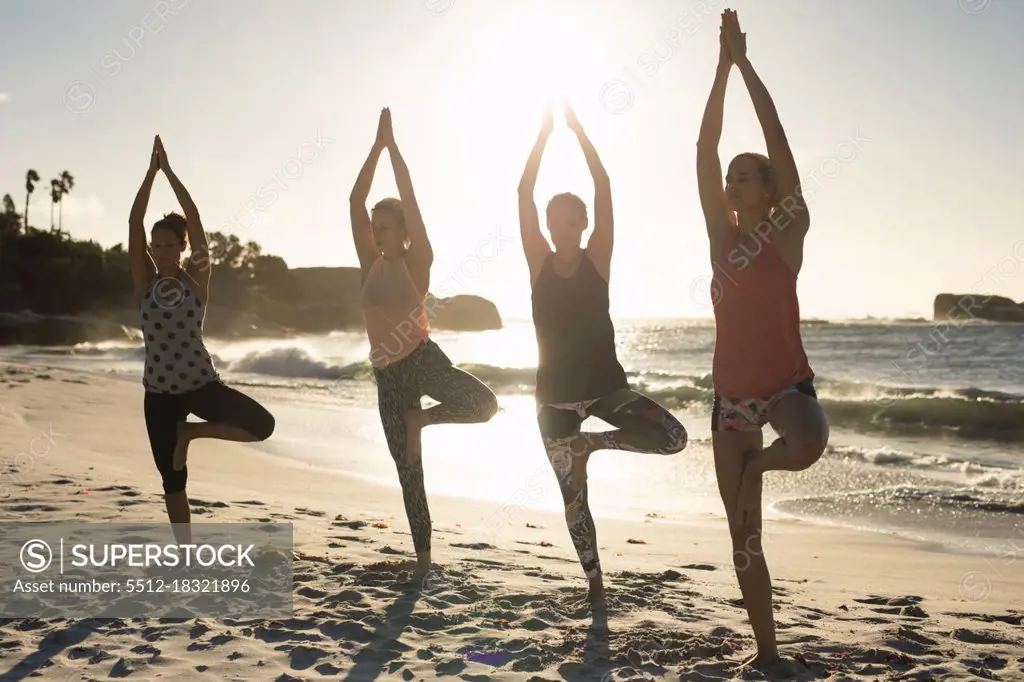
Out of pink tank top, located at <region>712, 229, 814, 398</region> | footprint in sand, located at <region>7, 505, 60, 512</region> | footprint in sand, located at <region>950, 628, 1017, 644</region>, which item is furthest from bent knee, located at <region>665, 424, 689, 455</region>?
footprint in sand, located at <region>7, 505, 60, 512</region>

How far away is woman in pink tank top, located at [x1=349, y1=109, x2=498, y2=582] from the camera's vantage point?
5.52 m

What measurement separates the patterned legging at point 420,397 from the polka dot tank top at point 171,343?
1155 mm

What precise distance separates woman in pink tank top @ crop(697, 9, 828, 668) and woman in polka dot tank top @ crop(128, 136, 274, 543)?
2929mm

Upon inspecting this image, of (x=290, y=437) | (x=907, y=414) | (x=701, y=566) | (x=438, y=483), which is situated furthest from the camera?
(x=907, y=414)

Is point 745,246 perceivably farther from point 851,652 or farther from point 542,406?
point 851,652

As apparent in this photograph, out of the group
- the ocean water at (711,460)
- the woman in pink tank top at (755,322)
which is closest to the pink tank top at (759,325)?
the woman in pink tank top at (755,322)

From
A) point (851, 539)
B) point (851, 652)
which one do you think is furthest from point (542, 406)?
point (851, 539)

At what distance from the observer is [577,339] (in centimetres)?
479

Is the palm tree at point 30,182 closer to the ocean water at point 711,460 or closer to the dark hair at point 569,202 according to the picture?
the ocean water at point 711,460

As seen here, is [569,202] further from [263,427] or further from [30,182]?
[30,182]

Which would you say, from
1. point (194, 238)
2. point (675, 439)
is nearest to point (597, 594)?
point (675, 439)

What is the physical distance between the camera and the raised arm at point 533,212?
16.6 feet

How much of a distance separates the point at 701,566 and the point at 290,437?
9.94 metres

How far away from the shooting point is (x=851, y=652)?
4.61 meters
